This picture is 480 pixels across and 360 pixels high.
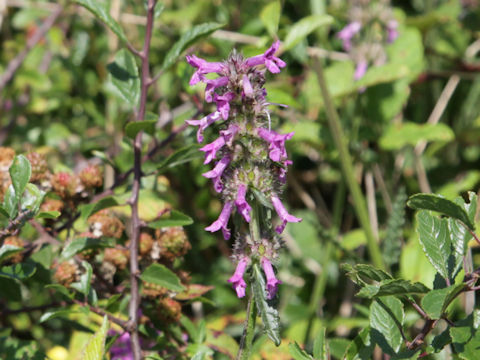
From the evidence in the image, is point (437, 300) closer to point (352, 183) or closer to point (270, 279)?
point (270, 279)

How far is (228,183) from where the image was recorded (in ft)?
3.23

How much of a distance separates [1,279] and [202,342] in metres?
0.49

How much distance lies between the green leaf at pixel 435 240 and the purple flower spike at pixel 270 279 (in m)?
0.26

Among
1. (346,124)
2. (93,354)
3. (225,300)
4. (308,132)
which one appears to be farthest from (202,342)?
(346,124)

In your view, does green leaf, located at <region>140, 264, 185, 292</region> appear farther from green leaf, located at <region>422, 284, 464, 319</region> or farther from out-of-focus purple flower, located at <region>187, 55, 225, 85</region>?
green leaf, located at <region>422, 284, 464, 319</region>

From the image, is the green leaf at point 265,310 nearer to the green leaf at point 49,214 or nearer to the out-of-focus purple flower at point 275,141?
the out-of-focus purple flower at point 275,141

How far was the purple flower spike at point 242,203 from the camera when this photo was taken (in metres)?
0.94

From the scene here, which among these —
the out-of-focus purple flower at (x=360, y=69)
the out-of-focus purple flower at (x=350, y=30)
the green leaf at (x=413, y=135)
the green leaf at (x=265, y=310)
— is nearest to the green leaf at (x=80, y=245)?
the green leaf at (x=265, y=310)

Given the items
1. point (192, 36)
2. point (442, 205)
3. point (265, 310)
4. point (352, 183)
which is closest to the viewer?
point (442, 205)

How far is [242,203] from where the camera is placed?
94 cm

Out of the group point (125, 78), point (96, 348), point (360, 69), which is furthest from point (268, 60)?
point (360, 69)

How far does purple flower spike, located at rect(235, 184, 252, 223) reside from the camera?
36.9 inches

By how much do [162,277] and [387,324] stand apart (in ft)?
1.55

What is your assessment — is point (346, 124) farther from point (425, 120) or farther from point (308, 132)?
point (425, 120)
